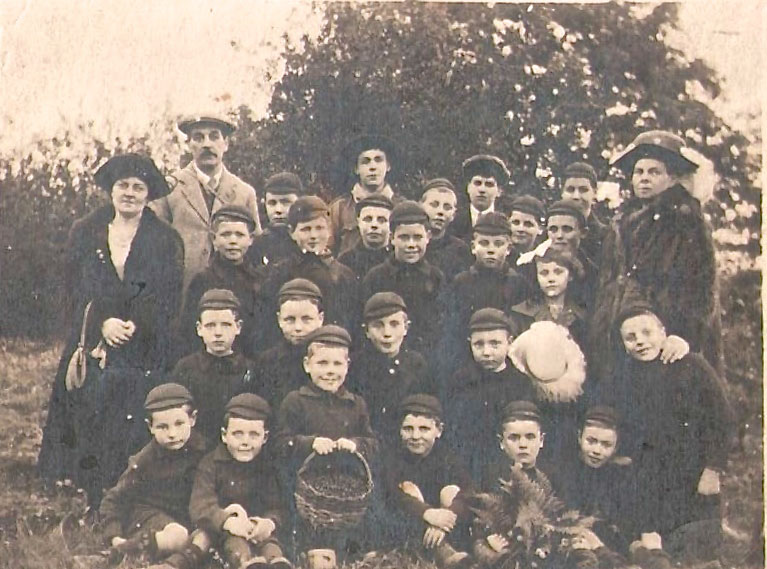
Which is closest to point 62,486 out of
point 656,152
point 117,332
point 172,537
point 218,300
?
point 172,537

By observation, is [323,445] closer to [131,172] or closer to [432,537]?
[432,537]

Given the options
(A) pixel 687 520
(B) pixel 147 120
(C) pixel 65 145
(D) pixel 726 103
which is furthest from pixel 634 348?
(C) pixel 65 145

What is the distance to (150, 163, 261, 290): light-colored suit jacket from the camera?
3.83m

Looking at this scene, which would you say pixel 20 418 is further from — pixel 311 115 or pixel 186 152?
pixel 311 115

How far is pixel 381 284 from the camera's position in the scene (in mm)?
3811

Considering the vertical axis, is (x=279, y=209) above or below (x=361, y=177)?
below

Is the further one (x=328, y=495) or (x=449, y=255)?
(x=449, y=255)

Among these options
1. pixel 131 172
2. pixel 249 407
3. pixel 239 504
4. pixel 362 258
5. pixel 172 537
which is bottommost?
pixel 172 537

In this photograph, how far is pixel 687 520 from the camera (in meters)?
3.75

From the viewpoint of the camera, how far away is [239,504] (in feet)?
12.2

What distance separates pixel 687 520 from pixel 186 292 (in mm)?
1887

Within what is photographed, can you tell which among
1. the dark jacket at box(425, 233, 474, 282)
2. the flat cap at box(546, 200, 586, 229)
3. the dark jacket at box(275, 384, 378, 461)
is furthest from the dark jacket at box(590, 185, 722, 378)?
the dark jacket at box(275, 384, 378, 461)

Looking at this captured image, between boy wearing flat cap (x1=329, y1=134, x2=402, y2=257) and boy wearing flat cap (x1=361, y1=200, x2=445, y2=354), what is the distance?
0.30 feet

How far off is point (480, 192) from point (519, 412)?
775 mm
